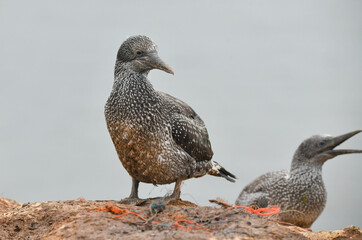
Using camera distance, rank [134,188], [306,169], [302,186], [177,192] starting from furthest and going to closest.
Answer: [306,169] → [302,186] → [134,188] → [177,192]

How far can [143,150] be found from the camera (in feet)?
16.8

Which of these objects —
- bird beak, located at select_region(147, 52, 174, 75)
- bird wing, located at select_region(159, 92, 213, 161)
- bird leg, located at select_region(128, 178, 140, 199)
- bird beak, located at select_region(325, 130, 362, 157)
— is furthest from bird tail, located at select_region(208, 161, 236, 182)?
bird beak, located at select_region(325, 130, 362, 157)

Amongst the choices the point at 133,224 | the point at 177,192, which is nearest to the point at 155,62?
the point at 177,192

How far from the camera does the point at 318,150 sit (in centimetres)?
802

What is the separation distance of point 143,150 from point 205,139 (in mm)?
1058

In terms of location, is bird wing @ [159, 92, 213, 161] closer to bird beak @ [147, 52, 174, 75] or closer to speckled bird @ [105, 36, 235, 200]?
speckled bird @ [105, 36, 235, 200]

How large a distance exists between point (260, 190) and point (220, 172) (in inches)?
75.5

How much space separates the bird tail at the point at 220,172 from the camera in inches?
246

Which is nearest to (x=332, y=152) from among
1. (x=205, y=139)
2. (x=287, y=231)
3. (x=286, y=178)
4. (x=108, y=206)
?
(x=286, y=178)

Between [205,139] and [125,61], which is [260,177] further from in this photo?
[125,61]

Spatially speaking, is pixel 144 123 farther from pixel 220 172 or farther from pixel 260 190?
pixel 260 190

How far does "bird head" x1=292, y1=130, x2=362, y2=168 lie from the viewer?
7.96 m

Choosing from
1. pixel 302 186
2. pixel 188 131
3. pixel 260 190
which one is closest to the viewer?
pixel 188 131

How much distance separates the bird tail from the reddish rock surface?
6.12ft
